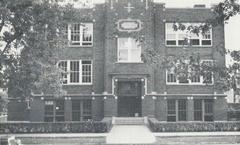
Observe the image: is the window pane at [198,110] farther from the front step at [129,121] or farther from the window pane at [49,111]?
the window pane at [49,111]

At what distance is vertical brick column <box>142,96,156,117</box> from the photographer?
3544cm

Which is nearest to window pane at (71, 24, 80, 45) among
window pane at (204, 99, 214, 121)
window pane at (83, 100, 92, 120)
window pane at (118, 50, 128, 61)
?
window pane at (118, 50, 128, 61)

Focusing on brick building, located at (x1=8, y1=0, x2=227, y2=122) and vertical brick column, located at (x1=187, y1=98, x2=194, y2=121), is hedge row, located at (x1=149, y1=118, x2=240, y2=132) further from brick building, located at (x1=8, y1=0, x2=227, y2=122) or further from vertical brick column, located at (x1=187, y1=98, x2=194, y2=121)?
vertical brick column, located at (x1=187, y1=98, x2=194, y2=121)

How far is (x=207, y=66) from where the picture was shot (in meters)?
9.70

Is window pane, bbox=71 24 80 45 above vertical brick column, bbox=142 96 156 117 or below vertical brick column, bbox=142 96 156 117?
above

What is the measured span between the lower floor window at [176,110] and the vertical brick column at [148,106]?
233cm

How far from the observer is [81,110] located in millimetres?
37125

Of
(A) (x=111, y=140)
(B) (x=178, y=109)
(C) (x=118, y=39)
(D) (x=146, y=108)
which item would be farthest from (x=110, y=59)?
(A) (x=111, y=140)

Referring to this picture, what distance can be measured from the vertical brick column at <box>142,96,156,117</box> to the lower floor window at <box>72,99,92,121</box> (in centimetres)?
515

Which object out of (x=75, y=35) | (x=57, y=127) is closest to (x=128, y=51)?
(x=75, y=35)

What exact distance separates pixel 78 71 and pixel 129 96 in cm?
523

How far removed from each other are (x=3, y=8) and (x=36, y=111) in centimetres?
1898

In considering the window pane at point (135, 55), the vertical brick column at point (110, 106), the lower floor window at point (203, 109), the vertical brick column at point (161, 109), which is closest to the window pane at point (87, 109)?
the vertical brick column at point (110, 106)

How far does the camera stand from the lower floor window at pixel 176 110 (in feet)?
122
